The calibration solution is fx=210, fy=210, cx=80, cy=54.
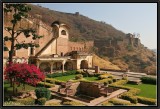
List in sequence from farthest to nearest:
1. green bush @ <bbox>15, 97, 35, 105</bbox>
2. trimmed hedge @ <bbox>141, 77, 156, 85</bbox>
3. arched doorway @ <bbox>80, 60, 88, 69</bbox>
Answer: arched doorway @ <bbox>80, 60, 88, 69</bbox> < trimmed hedge @ <bbox>141, 77, 156, 85</bbox> < green bush @ <bbox>15, 97, 35, 105</bbox>

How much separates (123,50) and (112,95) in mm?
50957

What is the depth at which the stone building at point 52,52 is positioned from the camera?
31.0 metres

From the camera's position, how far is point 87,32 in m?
88.1

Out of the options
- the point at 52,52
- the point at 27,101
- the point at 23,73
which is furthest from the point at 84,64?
the point at 27,101

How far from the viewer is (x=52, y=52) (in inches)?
1441

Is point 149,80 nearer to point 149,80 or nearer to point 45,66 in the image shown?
point 149,80

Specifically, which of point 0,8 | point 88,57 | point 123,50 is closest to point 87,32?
point 123,50

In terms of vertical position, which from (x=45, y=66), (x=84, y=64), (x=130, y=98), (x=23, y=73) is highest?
(x=84, y=64)

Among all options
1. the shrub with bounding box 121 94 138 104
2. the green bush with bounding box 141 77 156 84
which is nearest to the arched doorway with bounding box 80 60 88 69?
the green bush with bounding box 141 77 156 84

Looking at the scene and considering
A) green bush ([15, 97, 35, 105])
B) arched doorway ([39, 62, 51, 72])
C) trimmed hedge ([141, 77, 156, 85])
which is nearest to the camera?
green bush ([15, 97, 35, 105])

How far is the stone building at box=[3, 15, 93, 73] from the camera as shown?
31.0 meters

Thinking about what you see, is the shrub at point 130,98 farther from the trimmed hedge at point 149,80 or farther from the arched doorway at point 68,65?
the arched doorway at point 68,65

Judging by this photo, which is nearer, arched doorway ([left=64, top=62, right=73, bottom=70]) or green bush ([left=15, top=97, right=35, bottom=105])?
green bush ([left=15, top=97, right=35, bottom=105])

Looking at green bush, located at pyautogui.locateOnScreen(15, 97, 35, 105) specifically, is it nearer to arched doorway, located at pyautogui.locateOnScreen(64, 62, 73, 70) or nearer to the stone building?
the stone building
